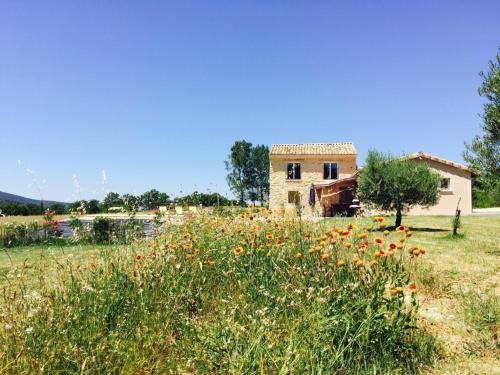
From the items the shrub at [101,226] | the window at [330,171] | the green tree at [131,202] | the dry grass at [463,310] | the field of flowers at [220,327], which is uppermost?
the window at [330,171]

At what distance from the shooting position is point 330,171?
33562 mm

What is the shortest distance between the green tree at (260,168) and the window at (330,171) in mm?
22593

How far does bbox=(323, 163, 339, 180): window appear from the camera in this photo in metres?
33.5

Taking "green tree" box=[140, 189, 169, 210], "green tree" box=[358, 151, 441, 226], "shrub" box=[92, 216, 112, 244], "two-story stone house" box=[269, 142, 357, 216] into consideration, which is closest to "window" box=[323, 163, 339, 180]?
"two-story stone house" box=[269, 142, 357, 216]

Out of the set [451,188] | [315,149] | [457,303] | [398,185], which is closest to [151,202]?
[457,303]

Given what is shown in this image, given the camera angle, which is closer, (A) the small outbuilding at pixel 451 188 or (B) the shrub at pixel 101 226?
(B) the shrub at pixel 101 226

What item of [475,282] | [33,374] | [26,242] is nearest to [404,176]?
[475,282]

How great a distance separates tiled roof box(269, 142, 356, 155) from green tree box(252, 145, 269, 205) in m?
20.7

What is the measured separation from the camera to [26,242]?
14.0m

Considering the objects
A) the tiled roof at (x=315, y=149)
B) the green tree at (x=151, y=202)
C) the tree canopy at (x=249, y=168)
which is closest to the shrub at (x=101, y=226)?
the green tree at (x=151, y=202)

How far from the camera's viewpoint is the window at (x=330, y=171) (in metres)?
33.5

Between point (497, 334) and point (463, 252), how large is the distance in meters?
6.89

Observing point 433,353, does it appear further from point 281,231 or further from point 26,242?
point 26,242

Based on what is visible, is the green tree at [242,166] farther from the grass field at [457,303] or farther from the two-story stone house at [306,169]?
the grass field at [457,303]
